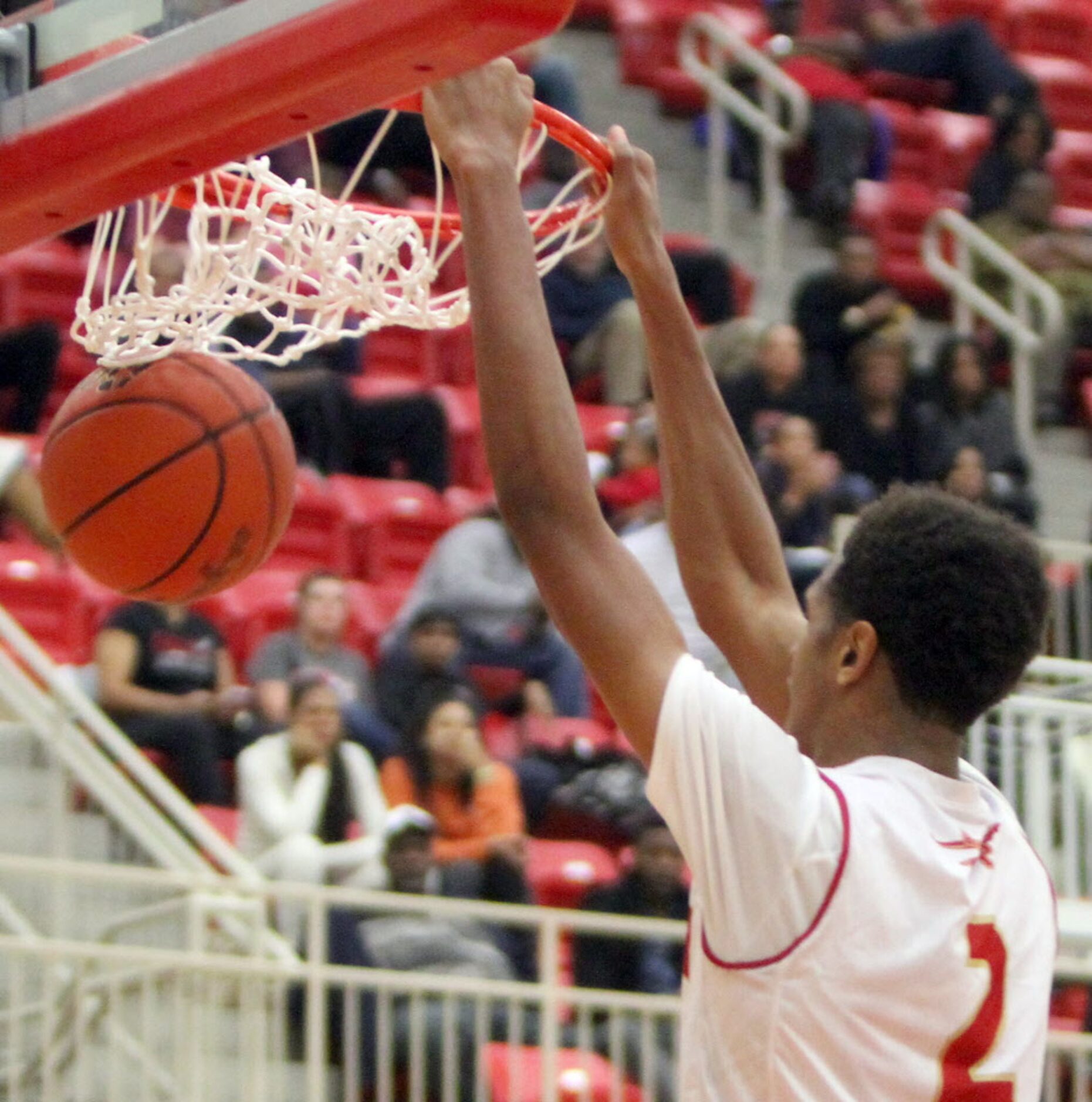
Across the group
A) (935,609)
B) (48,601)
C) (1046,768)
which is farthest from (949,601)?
(48,601)

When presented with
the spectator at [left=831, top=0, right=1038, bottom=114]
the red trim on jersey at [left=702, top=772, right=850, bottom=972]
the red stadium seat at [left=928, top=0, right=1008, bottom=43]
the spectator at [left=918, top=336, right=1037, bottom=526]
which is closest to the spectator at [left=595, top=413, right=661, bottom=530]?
the spectator at [left=918, top=336, right=1037, bottom=526]

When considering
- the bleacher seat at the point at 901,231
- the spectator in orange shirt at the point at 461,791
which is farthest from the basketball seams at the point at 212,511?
the bleacher seat at the point at 901,231

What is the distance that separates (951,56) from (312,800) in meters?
6.46

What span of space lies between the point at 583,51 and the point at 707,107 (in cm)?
65

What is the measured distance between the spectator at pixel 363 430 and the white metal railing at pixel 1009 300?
2772mm

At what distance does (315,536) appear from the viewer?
27.1ft

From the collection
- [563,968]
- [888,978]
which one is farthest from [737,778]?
[563,968]

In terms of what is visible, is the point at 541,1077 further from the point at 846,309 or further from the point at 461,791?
the point at 846,309

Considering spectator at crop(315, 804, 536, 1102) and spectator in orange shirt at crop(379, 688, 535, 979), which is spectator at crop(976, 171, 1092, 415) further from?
spectator at crop(315, 804, 536, 1102)

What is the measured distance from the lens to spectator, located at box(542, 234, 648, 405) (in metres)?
8.98

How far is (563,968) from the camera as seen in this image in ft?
22.0

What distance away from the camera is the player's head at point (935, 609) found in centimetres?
242

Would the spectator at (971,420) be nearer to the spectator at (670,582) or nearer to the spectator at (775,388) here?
the spectator at (775,388)

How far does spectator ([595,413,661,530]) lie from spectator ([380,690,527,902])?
119 centimetres
